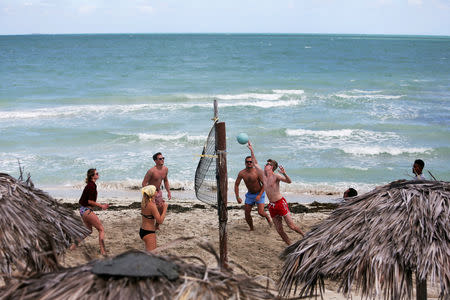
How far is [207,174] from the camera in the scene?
8477mm

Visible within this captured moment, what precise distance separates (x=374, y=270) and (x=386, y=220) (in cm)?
57

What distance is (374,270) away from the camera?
5031 millimetres

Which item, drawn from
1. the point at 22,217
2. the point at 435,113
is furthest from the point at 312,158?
the point at 22,217

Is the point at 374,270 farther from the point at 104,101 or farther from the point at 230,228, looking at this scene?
the point at 104,101

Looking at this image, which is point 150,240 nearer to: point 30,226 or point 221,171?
Result: point 221,171

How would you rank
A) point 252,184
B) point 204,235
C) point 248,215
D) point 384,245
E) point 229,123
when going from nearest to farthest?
point 384,245 → point 252,184 → point 248,215 → point 204,235 → point 229,123

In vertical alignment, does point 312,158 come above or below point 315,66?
below

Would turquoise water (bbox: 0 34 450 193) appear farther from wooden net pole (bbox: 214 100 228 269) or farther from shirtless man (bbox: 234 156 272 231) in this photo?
wooden net pole (bbox: 214 100 228 269)

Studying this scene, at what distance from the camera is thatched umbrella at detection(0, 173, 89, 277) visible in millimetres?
5281

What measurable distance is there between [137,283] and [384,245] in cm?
288

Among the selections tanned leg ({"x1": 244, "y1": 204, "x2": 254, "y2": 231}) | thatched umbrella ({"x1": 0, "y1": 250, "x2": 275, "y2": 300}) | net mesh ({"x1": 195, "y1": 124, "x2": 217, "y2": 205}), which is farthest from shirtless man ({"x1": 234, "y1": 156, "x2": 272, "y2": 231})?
thatched umbrella ({"x1": 0, "y1": 250, "x2": 275, "y2": 300})

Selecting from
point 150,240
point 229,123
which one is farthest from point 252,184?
point 229,123

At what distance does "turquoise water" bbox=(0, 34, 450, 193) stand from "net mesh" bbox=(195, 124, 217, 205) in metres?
4.01

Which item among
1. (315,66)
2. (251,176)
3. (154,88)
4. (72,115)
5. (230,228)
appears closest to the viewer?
(251,176)
